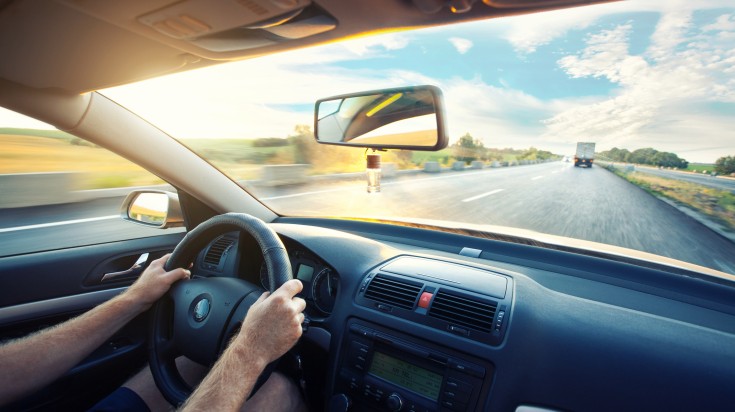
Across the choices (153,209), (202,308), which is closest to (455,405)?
(202,308)

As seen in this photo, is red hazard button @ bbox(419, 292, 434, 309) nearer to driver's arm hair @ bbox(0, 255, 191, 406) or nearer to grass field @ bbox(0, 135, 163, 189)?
driver's arm hair @ bbox(0, 255, 191, 406)

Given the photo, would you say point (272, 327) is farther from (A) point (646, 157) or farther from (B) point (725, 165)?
(A) point (646, 157)

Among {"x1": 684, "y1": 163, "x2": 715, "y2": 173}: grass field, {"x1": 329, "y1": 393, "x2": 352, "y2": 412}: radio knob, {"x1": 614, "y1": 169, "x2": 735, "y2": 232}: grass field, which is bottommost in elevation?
{"x1": 329, "y1": 393, "x2": 352, "y2": 412}: radio knob

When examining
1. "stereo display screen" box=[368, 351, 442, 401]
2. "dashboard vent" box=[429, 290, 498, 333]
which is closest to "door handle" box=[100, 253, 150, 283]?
"stereo display screen" box=[368, 351, 442, 401]

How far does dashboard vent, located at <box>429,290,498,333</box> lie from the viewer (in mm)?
Result: 1881

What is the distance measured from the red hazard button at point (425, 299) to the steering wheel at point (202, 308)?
2.29ft

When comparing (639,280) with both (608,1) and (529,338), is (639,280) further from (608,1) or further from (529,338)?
(608,1)

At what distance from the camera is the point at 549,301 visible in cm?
198

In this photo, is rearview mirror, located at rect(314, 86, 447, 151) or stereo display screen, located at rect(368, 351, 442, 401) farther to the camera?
rearview mirror, located at rect(314, 86, 447, 151)

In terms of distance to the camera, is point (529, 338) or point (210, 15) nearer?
point (210, 15)

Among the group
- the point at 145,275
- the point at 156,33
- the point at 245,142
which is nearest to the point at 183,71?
the point at 156,33

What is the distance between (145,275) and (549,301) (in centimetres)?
210

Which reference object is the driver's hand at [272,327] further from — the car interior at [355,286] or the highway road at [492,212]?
the highway road at [492,212]

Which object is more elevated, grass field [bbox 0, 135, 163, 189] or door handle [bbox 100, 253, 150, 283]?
grass field [bbox 0, 135, 163, 189]
